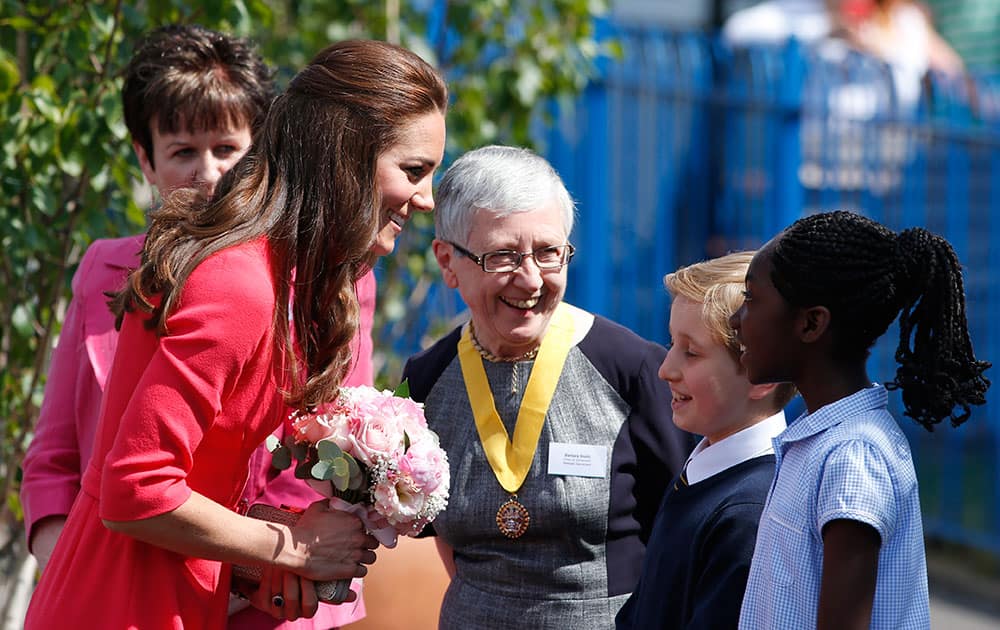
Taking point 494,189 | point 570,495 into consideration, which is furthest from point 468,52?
point 570,495

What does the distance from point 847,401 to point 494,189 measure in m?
1.07

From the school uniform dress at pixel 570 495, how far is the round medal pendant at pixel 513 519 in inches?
0.6

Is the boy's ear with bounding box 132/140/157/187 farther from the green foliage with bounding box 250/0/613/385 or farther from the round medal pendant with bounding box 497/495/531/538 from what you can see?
the green foliage with bounding box 250/0/613/385

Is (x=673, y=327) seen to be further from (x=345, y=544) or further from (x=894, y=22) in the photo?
(x=894, y=22)

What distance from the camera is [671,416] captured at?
2975 mm

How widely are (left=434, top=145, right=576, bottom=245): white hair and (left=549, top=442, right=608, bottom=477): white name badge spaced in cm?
54

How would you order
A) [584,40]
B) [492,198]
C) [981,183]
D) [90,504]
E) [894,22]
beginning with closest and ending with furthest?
1. [90,504]
2. [492,198]
3. [584,40]
4. [981,183]
5. [894,22]

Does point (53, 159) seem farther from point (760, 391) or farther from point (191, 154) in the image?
point (760, 391)

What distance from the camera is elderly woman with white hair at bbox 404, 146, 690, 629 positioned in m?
2.88

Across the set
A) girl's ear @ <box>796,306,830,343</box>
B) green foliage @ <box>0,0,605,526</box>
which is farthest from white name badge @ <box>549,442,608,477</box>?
green foliage @ <box>0,0,605,526</box>

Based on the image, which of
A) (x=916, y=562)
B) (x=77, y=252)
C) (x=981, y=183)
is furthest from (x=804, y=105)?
(x=916, y=562)

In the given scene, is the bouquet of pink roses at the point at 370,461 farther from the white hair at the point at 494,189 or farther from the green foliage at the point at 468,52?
the green foliage at the point at 468,52

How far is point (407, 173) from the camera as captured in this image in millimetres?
2447

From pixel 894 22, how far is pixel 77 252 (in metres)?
7.24
